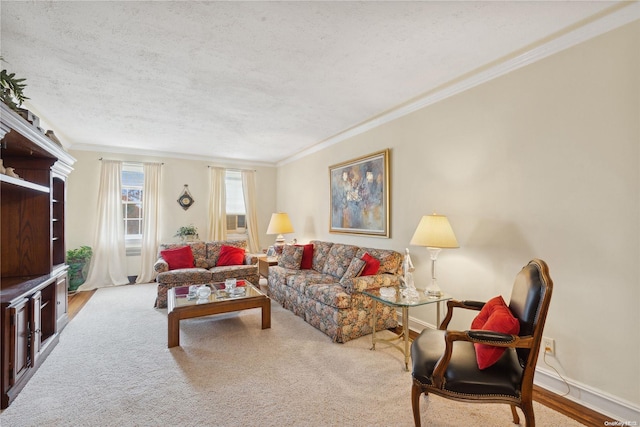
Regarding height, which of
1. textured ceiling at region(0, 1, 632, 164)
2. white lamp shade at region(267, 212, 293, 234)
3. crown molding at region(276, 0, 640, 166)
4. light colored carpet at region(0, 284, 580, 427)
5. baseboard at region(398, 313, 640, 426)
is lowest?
light colored carpet at region(0, 284, 580, 427)

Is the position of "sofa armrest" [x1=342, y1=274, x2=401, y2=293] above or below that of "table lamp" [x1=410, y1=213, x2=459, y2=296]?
below

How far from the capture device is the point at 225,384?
7.63 feet

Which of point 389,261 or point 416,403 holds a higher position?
point 389,261

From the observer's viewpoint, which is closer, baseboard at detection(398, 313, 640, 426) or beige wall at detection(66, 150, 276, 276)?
baseboard at detection(398, 313, 640, 426)

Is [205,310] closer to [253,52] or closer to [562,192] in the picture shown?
[253,52]

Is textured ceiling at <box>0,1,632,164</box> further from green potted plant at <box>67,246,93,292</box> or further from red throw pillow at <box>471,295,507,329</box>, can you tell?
green potted plant at <box>67,246,93,292</box>

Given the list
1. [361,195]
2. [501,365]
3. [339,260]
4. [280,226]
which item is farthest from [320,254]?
[501,365]

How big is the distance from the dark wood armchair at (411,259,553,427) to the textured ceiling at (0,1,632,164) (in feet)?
5.69

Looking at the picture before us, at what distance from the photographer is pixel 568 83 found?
2.18m

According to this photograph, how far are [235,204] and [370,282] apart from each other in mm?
4524

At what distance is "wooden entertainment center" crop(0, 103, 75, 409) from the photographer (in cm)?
227

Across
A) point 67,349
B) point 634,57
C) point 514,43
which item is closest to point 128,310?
point 67,349

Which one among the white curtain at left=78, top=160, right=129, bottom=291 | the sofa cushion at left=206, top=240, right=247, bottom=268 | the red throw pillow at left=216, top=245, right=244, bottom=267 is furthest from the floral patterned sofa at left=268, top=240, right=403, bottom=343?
the white curtain at left=78, top=160, right=129, bottom=291

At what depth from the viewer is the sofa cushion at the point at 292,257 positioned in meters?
4.61
